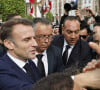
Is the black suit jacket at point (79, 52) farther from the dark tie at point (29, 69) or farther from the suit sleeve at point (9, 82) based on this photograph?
the suit sleeve at point (9, 82)

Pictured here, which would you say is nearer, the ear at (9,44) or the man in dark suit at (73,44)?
the ear at (9,44)

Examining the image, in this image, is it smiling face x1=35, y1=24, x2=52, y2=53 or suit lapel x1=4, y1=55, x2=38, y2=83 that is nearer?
suit lapel x1=4, y1=55, x2=38, y2=83

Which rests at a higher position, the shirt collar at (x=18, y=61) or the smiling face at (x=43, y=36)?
the shirt collar at (x=18, y=61)

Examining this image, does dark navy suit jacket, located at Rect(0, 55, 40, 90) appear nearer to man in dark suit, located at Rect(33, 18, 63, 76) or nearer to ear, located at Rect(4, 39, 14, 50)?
ear, located at Rect(4, 39, 14, 50)

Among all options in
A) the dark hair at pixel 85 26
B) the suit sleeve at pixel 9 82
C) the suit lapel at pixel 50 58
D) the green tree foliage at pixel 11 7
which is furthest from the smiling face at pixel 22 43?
the green tree foliage at pixel 11 7

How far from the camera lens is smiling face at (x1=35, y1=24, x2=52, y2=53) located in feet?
9.77

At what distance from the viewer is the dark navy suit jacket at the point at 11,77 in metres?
1.57

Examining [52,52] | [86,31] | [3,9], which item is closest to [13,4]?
[3,9]

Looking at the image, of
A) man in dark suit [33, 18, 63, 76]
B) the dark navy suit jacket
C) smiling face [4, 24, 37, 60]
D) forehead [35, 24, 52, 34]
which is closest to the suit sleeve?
the dark navy suit jacket

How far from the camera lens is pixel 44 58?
9.51 feet

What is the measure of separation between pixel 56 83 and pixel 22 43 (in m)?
0.94

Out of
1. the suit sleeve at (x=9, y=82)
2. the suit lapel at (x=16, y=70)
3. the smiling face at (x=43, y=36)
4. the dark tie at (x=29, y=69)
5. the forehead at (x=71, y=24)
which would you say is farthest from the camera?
the forehead at (x=71, y=24)

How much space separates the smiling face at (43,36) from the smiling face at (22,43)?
0.89 metres

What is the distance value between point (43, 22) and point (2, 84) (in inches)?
66.3
